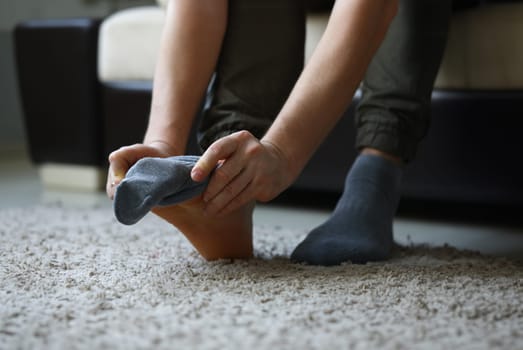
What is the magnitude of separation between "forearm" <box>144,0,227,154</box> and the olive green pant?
0.02 m

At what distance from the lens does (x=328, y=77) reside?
787 mm

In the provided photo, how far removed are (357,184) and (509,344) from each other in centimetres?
36

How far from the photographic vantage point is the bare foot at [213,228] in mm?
745

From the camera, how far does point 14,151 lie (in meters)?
2.37

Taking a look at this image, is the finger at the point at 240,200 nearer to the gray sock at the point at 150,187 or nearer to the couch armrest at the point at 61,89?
the gray sock at the point at 150,187

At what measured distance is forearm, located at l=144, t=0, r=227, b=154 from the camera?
2.83 ft

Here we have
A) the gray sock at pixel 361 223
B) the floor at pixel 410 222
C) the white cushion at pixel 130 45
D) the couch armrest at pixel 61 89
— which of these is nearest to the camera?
the gray sock at pixel 361 223

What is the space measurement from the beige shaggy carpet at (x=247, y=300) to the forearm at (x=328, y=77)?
138 mm

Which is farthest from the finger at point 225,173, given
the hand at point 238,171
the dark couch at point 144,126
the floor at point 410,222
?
the dark couch at point 144,126

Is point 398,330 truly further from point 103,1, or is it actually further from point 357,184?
point 103,1

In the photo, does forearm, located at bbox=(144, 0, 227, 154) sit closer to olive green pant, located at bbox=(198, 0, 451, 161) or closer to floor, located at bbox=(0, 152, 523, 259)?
olive green pant, located at bbox=(198, 0, 451, 161)

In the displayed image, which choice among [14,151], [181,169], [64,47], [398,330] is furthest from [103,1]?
[398,330]

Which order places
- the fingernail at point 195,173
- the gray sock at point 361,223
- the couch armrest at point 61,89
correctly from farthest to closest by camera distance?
1. the couch armrest at point 61,89
2. the gray sock at point 361,223
3. the fingernail at point 195,173

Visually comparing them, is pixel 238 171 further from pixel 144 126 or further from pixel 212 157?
pixel 144 126
